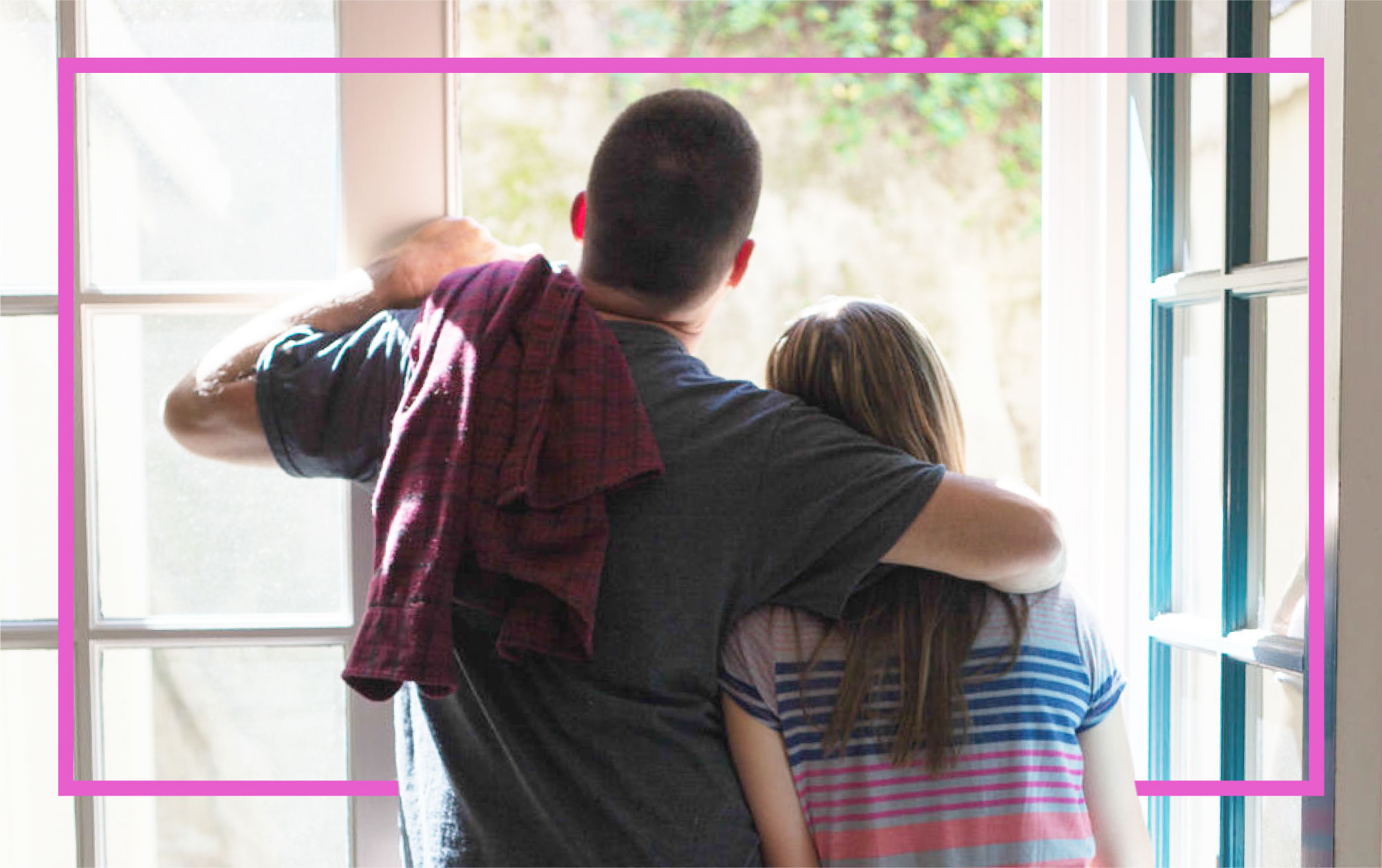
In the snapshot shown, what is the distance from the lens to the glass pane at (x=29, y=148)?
55.9 inches

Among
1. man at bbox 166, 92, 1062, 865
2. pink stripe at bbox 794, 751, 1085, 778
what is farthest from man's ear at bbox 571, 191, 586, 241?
pink stripe at bbox 794, 751, 1085, 778

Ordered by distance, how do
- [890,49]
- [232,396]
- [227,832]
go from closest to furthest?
[232,396] < [227,832] < [890,49]

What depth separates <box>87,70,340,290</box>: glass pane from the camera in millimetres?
1422

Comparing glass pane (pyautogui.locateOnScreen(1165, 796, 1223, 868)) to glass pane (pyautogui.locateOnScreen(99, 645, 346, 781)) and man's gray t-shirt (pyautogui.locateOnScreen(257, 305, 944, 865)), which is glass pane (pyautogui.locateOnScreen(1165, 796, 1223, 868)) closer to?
man's gray t-shirt (pyautogui.locateOnScreen(257, 305, 944, 865))

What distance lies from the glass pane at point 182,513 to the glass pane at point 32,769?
116mm

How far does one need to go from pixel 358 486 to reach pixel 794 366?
0.54 m

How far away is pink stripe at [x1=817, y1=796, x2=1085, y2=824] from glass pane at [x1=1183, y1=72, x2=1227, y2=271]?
64 cm

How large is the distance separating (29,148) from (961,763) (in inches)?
48.2

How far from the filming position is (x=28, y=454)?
56.9 inches

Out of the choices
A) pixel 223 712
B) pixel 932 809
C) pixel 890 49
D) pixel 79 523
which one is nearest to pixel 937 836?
pixel 932 809

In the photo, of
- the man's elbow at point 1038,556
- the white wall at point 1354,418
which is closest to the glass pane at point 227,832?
the man's elbow at point 1038,556

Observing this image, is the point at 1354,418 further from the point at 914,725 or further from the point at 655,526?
the point at 655,526

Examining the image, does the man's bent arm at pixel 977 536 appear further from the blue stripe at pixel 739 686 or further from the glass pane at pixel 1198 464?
the glass pane at pixel 1198 464

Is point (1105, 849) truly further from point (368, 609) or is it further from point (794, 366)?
point (368, 609)
